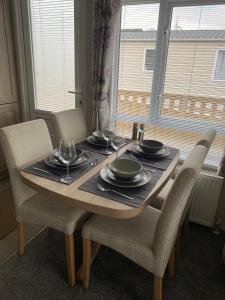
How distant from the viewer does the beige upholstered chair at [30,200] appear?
4.98 feet

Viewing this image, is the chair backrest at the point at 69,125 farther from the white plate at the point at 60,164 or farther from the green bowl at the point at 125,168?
the green bowl at the point at 125,168

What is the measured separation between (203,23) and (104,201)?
5.73 feet

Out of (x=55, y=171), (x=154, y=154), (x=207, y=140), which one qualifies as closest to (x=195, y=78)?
(x=207, y=140)

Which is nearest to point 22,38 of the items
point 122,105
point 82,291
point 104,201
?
point 122,105

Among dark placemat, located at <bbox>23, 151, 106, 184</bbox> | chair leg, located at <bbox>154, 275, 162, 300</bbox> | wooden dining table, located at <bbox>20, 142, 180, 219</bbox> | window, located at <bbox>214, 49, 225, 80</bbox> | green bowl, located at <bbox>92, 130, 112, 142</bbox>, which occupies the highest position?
window, located at <bbox>214, 49, 225, 80</bbox>

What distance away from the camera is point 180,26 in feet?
6.69

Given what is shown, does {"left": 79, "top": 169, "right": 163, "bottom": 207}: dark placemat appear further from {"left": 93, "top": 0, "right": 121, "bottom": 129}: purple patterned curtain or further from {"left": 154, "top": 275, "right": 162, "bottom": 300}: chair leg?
{"left": 93, "top": 0, "right": 121, "bottom": 129}: purple patterned curtain

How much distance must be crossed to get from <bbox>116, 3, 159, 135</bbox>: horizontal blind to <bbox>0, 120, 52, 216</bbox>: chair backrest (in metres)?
1.00

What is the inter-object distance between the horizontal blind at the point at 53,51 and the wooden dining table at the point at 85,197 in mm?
1580

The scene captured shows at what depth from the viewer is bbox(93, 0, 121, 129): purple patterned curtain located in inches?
81.4

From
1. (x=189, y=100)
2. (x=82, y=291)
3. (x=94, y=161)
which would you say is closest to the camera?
(x=82, y=291)

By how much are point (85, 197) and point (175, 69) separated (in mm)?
1567

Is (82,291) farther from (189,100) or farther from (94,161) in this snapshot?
(189,100)

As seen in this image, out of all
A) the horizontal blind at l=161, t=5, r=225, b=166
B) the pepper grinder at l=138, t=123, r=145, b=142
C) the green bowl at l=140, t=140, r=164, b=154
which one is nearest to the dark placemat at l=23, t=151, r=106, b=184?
the green bowl at l=140, t=140, r=164, b=154
